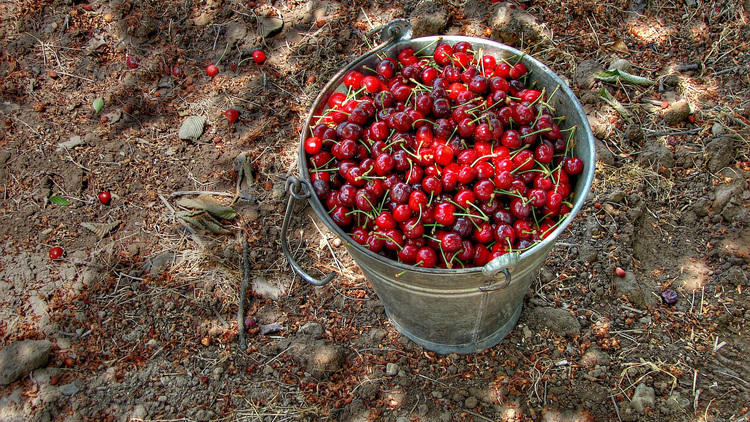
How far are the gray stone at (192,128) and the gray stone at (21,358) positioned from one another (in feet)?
5.49

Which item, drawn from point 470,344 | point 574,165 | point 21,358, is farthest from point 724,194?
point 21,358

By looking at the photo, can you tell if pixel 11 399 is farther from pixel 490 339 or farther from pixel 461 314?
pixel 490 339

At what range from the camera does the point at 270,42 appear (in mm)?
4305

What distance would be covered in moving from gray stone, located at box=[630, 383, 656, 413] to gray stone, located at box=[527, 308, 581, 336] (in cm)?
41

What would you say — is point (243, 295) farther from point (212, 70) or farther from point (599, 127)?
point (599, 127)

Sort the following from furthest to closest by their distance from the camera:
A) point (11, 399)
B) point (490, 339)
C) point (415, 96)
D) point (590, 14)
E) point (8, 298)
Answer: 1. point (590, 14)
2. point (8, 298)
3. point (490, 339)
4. point (11, 399)
5. point (415, 96)

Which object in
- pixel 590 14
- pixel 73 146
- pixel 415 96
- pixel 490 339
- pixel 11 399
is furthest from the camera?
pixel 590 14

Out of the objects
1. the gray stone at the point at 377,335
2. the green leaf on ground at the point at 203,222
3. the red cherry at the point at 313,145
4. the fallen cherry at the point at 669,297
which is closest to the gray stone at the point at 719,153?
the fallen cherry at the point at 669,297

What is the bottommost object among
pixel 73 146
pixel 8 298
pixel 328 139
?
pixel 8 298

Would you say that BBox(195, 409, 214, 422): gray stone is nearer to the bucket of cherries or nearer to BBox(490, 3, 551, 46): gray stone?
the bucket of cherries

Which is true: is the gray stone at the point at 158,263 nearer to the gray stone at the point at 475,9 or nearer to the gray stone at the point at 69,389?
the gray stone at the point at 69,389

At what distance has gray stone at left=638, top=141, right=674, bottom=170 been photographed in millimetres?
3457

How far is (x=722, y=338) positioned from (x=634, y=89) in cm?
193

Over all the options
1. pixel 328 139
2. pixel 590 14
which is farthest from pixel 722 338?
pixel 590 14
